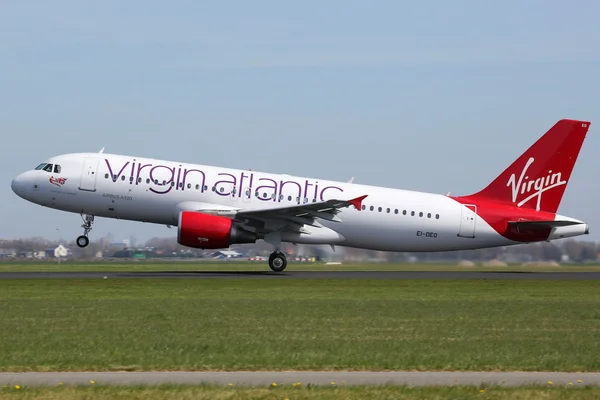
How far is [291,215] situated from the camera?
131ft

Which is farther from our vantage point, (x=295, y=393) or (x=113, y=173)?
(x=113, y=173)

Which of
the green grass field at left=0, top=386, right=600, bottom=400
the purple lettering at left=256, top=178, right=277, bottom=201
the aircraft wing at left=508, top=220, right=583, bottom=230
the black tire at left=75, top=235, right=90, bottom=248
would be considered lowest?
the green grass field at left=0, top=386, right=600, bottom=400

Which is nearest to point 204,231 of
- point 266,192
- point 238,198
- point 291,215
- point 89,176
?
point 238,198

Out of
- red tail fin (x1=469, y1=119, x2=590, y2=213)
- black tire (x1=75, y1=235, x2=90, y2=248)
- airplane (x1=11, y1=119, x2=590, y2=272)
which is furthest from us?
red tail fin (x1=469, y1=119, x2=590, y2=213)

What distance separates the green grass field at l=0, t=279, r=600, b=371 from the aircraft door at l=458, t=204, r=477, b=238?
31.1 ft

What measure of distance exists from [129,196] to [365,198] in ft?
34.6

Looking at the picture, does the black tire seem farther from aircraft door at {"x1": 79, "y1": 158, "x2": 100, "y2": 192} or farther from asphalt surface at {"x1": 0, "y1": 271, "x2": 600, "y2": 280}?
aircraft door at {"x1": 79, "y1": 158, "x2": 100, "y2": 192}

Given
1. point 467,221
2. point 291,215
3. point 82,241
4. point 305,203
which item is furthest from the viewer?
point 467,221

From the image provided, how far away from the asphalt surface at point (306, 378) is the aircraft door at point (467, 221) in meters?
29.3

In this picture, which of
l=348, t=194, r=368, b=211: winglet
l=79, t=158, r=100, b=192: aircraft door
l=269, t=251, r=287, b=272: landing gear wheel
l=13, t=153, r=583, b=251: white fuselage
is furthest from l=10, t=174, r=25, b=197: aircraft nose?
l=348, t=194, r=368, b=211: winglet

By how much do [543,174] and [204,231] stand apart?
1677 cm

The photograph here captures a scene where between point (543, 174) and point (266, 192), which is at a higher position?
point (543, 174)

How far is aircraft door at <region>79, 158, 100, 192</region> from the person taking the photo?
131ft

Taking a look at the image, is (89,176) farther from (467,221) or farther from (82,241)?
(467,221)
